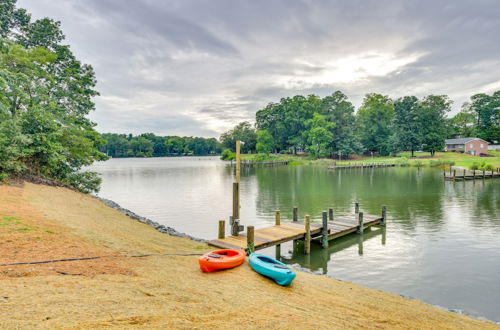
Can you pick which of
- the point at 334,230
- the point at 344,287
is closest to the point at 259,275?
the point at 344,287

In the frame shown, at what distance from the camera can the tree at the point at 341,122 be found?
284 feet

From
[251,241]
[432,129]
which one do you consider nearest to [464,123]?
[432,129]

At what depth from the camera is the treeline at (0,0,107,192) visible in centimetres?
1631

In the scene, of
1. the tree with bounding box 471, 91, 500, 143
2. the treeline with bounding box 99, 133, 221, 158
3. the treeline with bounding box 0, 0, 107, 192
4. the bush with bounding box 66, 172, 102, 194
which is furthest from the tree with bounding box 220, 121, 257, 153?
the bush with bounding box 66, 172, 102, 194

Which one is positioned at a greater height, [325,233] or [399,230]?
[325,233]

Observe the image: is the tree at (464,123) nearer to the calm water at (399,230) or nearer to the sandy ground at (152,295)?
the calm water at (399,230)

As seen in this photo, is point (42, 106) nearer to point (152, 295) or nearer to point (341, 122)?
point (152, 295)

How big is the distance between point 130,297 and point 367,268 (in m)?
10.2

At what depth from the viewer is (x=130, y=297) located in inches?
Answer: 219

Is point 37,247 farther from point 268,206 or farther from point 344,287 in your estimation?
point 268,206

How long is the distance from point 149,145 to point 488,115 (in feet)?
493

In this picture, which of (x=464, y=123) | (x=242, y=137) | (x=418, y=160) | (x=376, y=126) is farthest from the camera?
(x=242, y=137)

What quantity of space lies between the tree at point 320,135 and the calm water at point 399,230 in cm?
4922

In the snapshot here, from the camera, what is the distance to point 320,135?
84.0 meters
